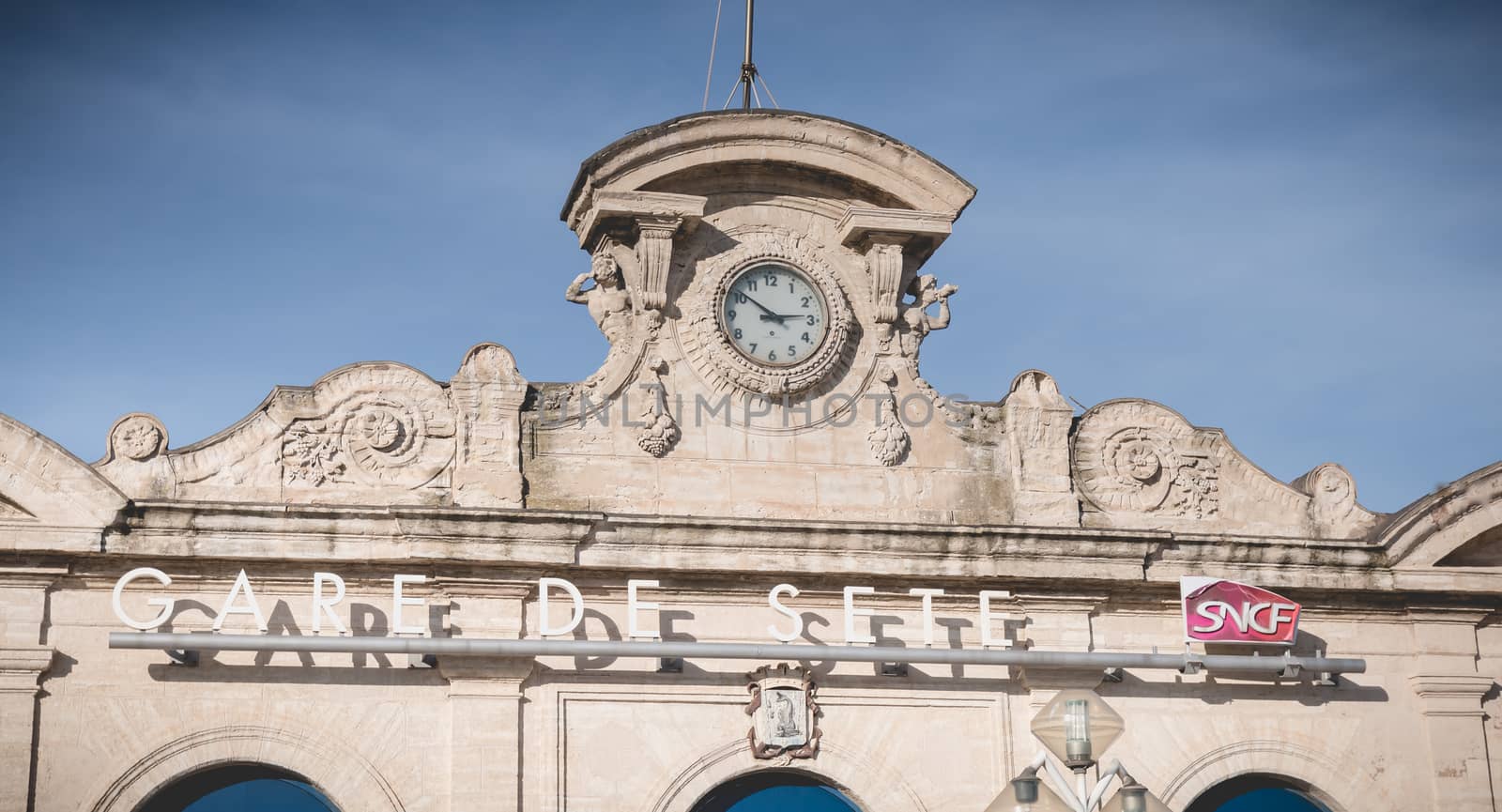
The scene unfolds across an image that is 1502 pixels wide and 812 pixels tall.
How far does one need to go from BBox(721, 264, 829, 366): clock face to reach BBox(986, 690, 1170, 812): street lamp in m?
7.42

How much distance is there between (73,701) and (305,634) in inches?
85.0

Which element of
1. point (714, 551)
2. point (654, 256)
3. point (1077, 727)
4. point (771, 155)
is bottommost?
point (1077, 727)

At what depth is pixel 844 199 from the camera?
22641mm

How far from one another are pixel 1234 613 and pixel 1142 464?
1875 millimetres

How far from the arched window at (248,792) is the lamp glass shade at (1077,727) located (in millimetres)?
7825

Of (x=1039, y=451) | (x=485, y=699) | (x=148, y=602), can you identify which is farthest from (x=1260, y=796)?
(x=148, y=602)

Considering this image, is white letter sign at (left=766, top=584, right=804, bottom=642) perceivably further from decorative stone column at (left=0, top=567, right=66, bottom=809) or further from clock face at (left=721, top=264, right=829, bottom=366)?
decorative stone column at (left=0, top=567, right=66, bottom=809)

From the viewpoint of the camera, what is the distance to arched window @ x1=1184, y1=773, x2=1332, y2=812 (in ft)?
71.8

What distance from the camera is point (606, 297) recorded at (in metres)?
21.7

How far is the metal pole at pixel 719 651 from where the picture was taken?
19.1 meters

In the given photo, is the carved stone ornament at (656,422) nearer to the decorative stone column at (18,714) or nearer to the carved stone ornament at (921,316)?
the carved stone ornament at (921,316)

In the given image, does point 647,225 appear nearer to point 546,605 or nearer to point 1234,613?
point 546,605

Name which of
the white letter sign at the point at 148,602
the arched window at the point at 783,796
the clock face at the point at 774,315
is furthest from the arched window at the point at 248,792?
the clock face at the point at 774,315

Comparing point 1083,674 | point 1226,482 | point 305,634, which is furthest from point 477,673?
point 1226,482
